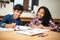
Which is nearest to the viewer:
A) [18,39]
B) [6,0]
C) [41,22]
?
[18,39]

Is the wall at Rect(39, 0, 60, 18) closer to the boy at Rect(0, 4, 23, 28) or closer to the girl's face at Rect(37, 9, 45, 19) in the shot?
the girl's face at Rect(37, 9, 45, 19)

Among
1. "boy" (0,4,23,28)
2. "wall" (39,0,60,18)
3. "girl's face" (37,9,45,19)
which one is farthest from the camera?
"wall" (39,0,60,18)

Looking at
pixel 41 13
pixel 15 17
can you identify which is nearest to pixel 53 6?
pixel 41 13

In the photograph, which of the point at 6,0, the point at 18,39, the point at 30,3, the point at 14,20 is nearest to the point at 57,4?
the point at 30,3

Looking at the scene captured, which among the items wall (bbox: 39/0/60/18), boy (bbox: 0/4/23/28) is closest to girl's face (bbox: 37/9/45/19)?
boy (bbox: 0/4/23/28)

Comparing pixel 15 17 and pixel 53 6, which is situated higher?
pixel 53 6

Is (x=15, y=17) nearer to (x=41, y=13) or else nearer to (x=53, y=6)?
(x=41, y=13)

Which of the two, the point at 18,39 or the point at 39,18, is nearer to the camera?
the point at 18,39

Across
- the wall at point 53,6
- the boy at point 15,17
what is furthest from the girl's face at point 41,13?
the wall at point 53,6

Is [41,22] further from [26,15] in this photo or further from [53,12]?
[53,12]

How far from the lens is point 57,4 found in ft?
12.7

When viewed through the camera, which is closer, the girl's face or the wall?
the girl's face

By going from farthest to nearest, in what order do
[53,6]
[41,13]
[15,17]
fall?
[53,6], [41,13], [15,17]

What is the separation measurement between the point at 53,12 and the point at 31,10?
662 mm
